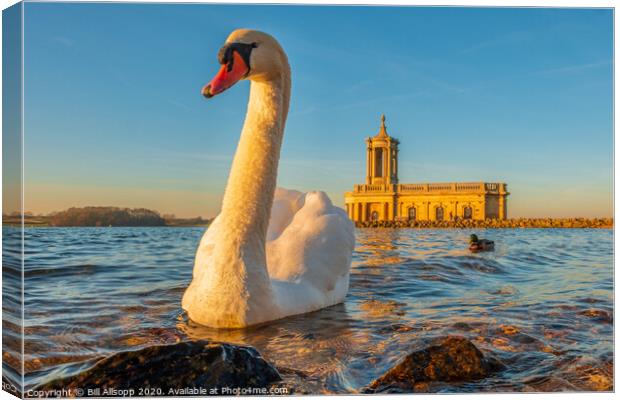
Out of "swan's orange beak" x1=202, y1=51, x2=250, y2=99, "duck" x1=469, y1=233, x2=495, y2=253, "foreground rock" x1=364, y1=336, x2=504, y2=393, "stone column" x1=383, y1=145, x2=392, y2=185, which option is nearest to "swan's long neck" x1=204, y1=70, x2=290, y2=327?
"swan's orange beak" x1=202, y1=51, x2=250, y2=99

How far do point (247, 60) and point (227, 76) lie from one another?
0.43 metres

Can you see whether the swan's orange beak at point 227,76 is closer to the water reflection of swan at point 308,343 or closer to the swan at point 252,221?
the swan at point 252,221

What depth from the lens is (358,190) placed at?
6.54 meters

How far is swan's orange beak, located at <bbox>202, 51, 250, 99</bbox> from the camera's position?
4125 millimetres

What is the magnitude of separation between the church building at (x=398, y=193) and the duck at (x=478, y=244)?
1543 mm

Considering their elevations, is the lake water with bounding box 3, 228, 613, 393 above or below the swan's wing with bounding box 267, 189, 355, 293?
below

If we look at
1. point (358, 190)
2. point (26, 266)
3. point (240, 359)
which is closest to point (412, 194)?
point (358, 190)

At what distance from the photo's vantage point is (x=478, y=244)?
985 cm

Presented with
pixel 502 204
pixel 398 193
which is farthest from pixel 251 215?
pixel 502 204

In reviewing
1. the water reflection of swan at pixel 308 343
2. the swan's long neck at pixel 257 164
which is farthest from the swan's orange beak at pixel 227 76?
the water reflection of swan at pixel 308 343

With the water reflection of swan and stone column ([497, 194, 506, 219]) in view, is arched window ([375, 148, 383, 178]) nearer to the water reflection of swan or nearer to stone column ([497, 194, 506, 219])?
stone column ([497, 194, 506, 219])

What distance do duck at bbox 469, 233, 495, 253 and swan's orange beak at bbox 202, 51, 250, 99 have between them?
6030mm

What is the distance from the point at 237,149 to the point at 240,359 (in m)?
1.94

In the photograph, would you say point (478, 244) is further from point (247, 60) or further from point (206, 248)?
point (247, 60)
